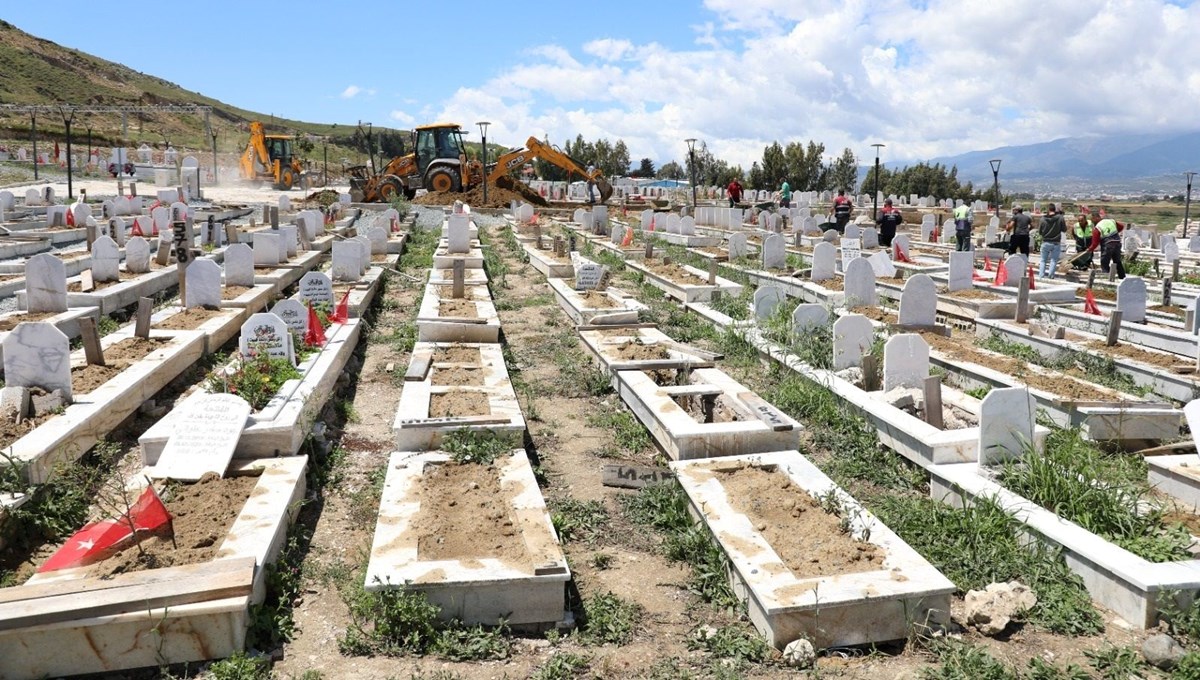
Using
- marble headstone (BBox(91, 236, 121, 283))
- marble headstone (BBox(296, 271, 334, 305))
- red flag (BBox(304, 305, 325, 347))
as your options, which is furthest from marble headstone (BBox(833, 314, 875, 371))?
marble headstone (BBox(91, 236, 121, 283))

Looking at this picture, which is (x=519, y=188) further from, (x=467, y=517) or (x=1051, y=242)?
(x=467, y=517)

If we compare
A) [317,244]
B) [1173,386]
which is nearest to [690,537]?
[1173,386]

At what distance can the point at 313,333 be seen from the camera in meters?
8.49

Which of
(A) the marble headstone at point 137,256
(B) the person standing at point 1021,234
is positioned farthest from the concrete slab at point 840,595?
(B) the person standing at point 1021,234

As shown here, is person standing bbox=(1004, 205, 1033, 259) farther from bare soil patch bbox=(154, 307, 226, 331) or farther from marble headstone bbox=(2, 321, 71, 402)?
marble headstone bbox=(2, 321, 71, 402)

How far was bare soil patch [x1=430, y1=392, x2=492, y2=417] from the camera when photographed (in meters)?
6.59

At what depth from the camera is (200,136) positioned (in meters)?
73.9

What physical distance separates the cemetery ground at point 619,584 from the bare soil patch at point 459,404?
495 mm

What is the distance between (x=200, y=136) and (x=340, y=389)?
246ft

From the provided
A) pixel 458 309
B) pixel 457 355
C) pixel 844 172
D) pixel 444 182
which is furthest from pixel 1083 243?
pixel 844 172

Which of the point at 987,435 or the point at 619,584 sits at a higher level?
the point at 987,435

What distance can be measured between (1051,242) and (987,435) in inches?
468

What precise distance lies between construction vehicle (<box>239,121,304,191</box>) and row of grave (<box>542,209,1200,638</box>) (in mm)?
39607

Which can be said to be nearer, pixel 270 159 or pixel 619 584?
pixel 619 584
